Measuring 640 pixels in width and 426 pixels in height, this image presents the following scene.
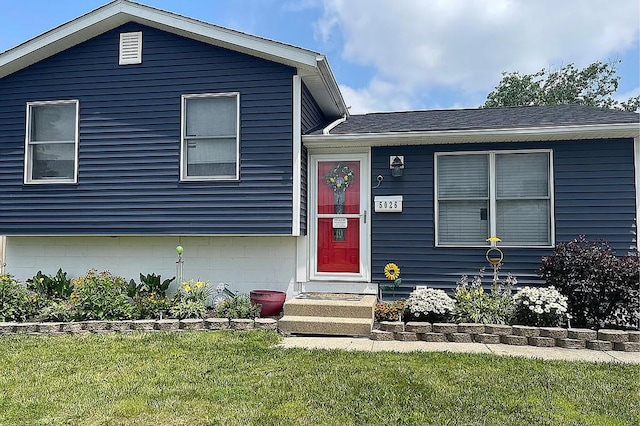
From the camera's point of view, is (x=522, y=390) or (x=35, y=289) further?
(x=35, y=289)

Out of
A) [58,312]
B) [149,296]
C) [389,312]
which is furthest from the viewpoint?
[149,296]

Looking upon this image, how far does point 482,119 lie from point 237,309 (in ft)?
16.3

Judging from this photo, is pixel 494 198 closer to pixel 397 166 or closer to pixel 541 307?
pixel 397 166

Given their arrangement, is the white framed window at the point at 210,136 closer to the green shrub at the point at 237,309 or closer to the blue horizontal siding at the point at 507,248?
the green shrub at the point at 237,309

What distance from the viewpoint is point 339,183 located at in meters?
7.28

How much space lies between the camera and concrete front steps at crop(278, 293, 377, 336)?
5613mm

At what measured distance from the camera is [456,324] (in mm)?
5461

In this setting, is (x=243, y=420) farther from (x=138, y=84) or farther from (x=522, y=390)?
(x=138, y=84)

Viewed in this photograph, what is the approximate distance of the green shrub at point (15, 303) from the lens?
6113 millimetres

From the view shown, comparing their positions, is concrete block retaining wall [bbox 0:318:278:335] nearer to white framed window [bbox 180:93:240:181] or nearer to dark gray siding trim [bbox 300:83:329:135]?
white framed window [bbox 180:93:240:181]

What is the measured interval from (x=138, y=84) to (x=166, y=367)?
4777 mm

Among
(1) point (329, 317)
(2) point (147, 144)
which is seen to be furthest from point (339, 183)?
(2) point (147, 144)

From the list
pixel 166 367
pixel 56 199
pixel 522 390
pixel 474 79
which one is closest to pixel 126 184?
pixel 56 199

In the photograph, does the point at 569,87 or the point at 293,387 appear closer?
the point at 293,387
